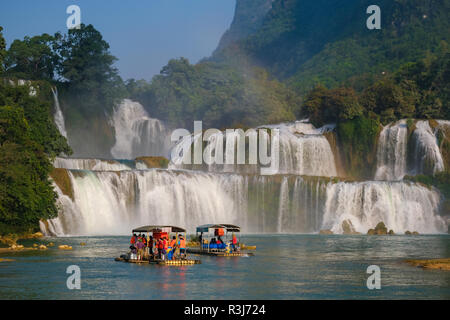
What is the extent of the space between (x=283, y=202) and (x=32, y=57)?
146 ft

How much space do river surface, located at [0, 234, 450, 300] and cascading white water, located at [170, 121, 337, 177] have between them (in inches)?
1386

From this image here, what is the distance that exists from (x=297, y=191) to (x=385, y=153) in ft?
62.8

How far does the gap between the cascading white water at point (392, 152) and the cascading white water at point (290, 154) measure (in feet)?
18.9

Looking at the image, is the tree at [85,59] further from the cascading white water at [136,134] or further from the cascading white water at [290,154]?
the cascading white water at [290,154]

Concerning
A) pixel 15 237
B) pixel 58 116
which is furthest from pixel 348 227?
pixel 58 116

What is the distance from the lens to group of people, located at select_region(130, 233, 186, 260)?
Result: 3788 cm

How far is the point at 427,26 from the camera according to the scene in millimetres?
144875

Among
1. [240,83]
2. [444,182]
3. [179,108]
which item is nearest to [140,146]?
[179,108]

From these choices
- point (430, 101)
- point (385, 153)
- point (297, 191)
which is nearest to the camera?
point (297, 191)

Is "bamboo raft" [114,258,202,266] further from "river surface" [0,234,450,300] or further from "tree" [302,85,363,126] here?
"tree" [302,85,363,126]

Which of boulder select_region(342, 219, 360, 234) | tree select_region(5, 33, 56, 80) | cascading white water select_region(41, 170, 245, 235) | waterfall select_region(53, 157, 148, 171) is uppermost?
tree select_region(5, 33, 56, 80)

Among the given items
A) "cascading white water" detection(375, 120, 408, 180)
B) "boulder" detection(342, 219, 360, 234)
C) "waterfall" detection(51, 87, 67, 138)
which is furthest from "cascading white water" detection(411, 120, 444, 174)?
"waterfall" detection(51, 87, 67, 138)
